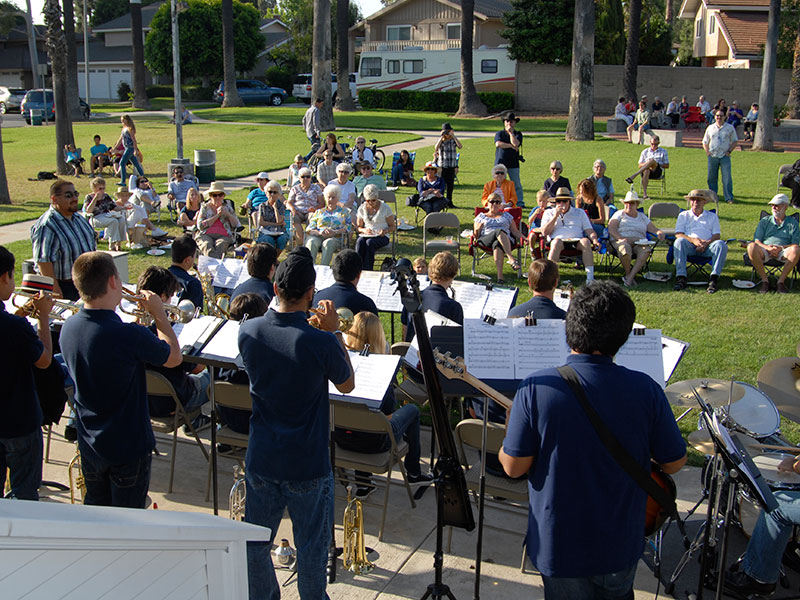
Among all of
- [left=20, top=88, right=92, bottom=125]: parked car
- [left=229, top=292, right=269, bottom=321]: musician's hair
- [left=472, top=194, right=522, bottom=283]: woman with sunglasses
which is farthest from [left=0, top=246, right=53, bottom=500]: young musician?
[left=20, top=88, right=92, bottom=125]: parked car

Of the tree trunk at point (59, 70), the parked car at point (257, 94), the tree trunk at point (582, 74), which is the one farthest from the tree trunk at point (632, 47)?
the parked car at point (257, 94)

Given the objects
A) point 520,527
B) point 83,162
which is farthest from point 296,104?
point 520,527

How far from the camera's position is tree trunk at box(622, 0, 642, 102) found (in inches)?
1316

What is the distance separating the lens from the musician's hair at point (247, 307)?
225 inches

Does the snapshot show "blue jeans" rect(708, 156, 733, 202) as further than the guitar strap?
Yes

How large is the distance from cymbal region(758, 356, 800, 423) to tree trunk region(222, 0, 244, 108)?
136 ft

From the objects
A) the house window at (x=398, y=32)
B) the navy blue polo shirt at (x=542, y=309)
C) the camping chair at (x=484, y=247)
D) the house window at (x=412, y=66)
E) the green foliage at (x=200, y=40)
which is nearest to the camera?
the navy blue polo shirt at (x=542, y=309)

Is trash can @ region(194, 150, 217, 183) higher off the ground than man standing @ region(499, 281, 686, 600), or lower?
higher

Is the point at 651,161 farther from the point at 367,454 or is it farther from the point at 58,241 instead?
the point at 367,454

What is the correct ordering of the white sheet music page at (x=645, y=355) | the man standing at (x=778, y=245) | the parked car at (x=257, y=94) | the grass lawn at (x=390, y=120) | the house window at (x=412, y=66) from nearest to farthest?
the white sheet music page at (x=645, y=355), the man standing at (x=778, y=245), the grass lawn at (x=390, y=120), the house window at (x=412, y=66), the parked car at (x=257, y=94)

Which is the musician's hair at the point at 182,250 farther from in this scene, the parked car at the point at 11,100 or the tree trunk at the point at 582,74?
the parked car at the point at 11,100

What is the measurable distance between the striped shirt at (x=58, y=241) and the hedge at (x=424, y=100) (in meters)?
37.9

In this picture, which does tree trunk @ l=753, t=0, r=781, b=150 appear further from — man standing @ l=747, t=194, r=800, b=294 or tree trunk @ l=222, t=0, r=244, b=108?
tree trunk @ l=222, t=0, r=244, b=108

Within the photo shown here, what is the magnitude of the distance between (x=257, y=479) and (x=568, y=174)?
17908 mm
